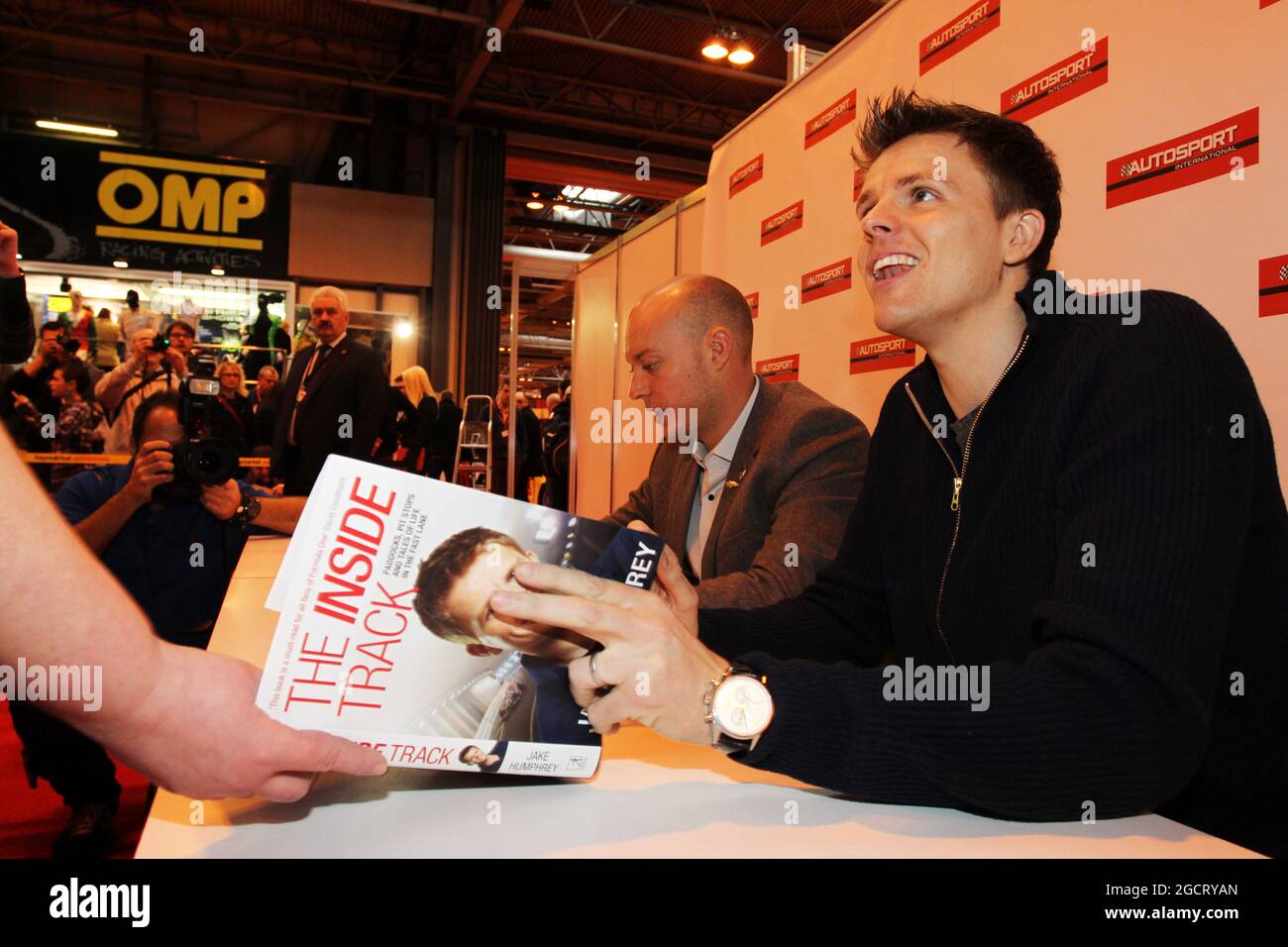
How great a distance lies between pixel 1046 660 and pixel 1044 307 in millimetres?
655

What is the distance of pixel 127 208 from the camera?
873cm

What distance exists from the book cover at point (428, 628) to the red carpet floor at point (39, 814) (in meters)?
2.02

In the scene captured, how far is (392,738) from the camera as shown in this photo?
2.65 ft

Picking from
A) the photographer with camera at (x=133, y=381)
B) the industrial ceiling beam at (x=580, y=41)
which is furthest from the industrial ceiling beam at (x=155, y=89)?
the photographer with camera at (x=133, y=381)

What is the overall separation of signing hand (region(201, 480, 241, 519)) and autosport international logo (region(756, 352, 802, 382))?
2014 mm

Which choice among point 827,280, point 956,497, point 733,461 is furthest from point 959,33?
point 956,497

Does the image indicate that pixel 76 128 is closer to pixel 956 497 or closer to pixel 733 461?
pixel 733 461

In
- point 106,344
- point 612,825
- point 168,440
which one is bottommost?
point 612,825

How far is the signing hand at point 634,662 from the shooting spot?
0.82 metres

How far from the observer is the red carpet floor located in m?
2.50

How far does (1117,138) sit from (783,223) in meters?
1.78
